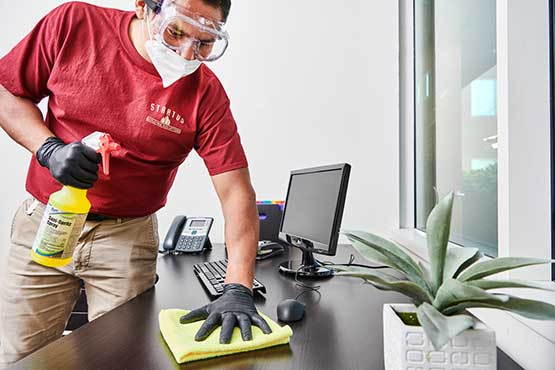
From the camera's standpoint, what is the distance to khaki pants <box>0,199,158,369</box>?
48.9 inches

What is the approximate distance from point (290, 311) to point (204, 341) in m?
0.24

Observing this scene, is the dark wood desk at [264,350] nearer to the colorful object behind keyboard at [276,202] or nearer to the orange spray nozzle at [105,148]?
the orange spray nozzle at [105,148]

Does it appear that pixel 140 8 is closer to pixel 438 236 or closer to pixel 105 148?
pixel 105 148

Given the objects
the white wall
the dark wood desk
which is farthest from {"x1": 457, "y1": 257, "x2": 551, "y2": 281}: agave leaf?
the white wall

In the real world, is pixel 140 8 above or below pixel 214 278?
above

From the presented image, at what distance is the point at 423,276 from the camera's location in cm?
59

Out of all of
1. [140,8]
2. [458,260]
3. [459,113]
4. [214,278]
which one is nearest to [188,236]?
[214,278]

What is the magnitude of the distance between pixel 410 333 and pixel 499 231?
1.81 feet

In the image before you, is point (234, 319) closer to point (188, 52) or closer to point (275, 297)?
point (275, 297)

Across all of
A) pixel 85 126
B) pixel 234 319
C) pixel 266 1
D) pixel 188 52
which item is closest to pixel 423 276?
pixel 234 319

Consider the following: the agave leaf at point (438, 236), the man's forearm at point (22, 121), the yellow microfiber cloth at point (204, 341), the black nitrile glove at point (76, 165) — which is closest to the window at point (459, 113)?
the agave leaf at point (438, 236)

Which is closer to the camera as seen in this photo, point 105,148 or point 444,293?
point 444,293

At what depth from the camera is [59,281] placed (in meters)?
1.27

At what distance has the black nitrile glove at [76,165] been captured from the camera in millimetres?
965
